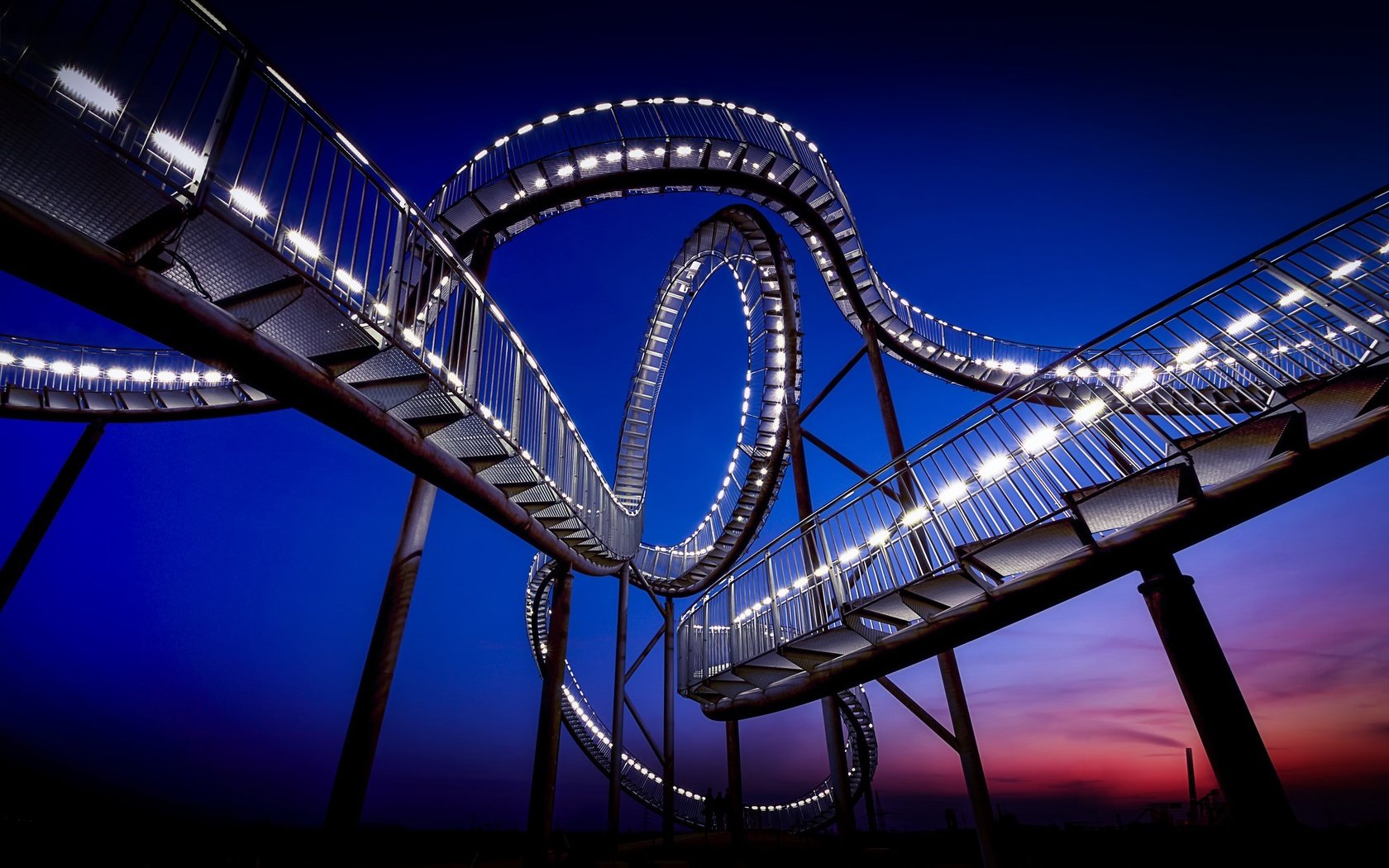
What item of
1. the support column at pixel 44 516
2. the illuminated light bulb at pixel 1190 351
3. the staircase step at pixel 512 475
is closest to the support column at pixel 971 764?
the illuminated light bulb at pixel 1190 351

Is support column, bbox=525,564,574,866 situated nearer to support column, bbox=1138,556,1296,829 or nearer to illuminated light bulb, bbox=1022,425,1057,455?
illuminated light bulb, bbox=1022,425,1057,455

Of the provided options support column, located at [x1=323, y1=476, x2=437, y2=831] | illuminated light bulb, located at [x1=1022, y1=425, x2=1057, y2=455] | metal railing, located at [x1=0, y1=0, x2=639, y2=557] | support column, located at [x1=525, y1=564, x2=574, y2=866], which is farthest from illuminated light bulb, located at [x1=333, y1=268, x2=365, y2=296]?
illuminated light bulb, located at [x1=1022, y1=425, x2=1057, y2=455]

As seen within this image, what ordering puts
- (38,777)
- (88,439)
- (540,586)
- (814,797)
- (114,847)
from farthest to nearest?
(38,777), (814,797), (540,586), (114,847), (88,439)

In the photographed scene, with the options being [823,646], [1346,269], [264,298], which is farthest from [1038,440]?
[264,298]

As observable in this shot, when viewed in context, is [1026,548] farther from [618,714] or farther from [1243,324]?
[618,714]

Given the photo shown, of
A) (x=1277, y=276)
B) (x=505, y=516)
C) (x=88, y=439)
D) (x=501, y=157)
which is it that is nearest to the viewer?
(x=1277, y=276)

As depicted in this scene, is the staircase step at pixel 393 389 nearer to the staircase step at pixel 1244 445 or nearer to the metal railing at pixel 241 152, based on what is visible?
the metal railing at pixel 241 152

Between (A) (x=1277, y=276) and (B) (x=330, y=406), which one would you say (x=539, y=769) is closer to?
(B) (x=330, y=406)

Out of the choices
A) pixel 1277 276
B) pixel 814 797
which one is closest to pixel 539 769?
pixel 1277 276
